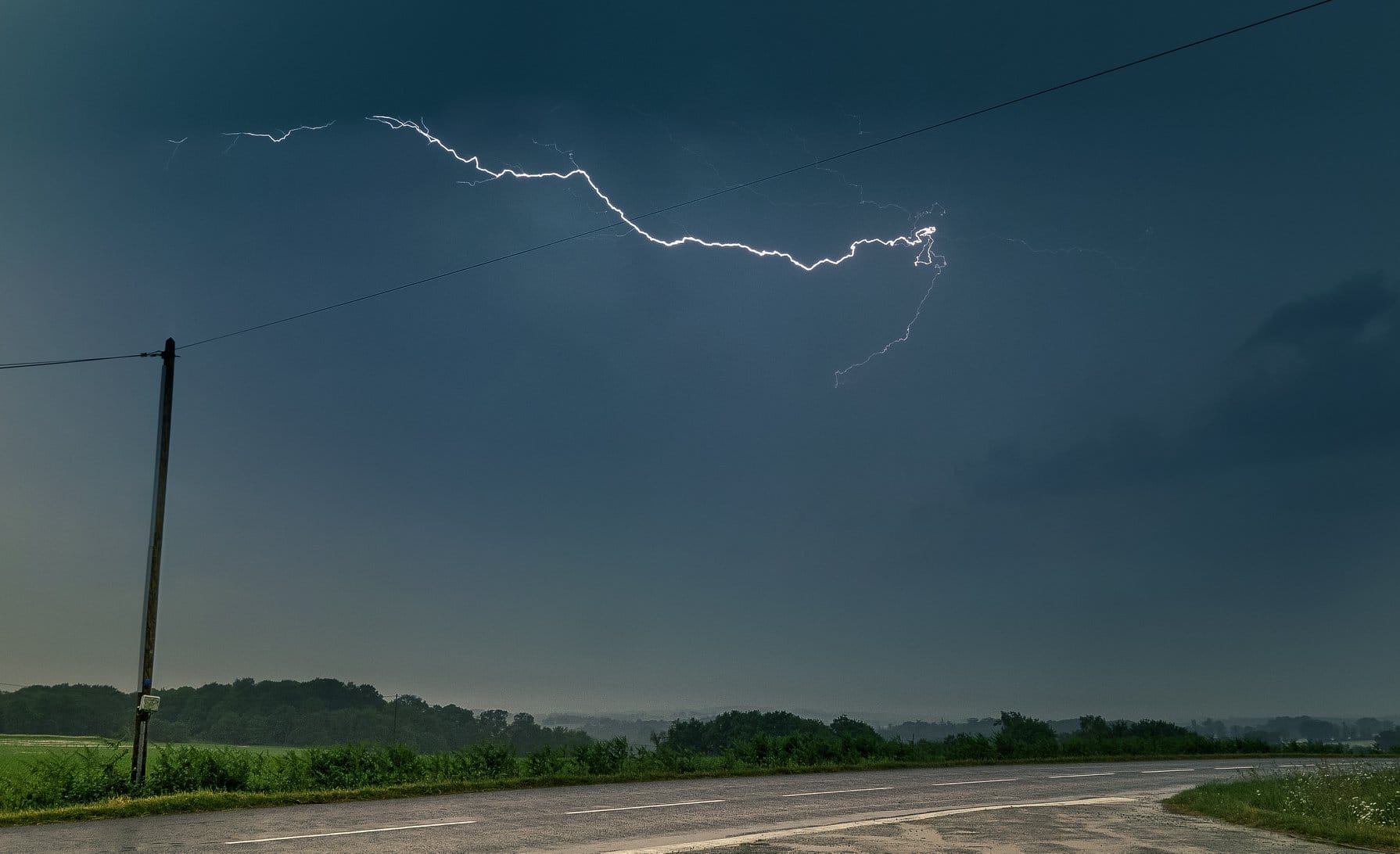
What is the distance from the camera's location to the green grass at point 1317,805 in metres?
13.3

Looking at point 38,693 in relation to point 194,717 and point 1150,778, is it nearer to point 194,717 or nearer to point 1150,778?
point 194,717

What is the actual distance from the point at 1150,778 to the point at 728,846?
1757 cm

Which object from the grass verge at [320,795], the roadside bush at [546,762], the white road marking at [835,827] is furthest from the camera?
the roadside bush at [546,762]

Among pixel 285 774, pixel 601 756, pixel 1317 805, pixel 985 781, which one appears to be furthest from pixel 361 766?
pixel 1317 805

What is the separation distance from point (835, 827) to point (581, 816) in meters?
4.05

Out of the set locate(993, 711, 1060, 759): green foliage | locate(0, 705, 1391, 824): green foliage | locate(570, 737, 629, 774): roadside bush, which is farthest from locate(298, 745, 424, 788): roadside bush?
locate(993, 711, 1060, 759): green foliage

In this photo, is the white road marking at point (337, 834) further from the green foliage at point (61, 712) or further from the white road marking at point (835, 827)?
the green foliage at point (61, 712)

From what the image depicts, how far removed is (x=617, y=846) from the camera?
11.2 metres

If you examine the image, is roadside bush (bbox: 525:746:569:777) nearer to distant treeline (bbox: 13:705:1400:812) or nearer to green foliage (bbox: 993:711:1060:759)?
distant treeline (bbox: 13:705:1400:812)

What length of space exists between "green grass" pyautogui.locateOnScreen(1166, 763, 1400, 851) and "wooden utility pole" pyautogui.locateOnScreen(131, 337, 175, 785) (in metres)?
19.0

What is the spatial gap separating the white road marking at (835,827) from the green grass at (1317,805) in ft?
5.43

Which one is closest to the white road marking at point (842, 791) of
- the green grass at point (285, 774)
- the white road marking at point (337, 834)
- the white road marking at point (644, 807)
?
the white road marking at point (644, 807)

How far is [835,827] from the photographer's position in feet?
43.2

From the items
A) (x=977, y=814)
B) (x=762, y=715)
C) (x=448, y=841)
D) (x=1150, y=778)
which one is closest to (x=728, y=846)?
(x=448, y=841)
